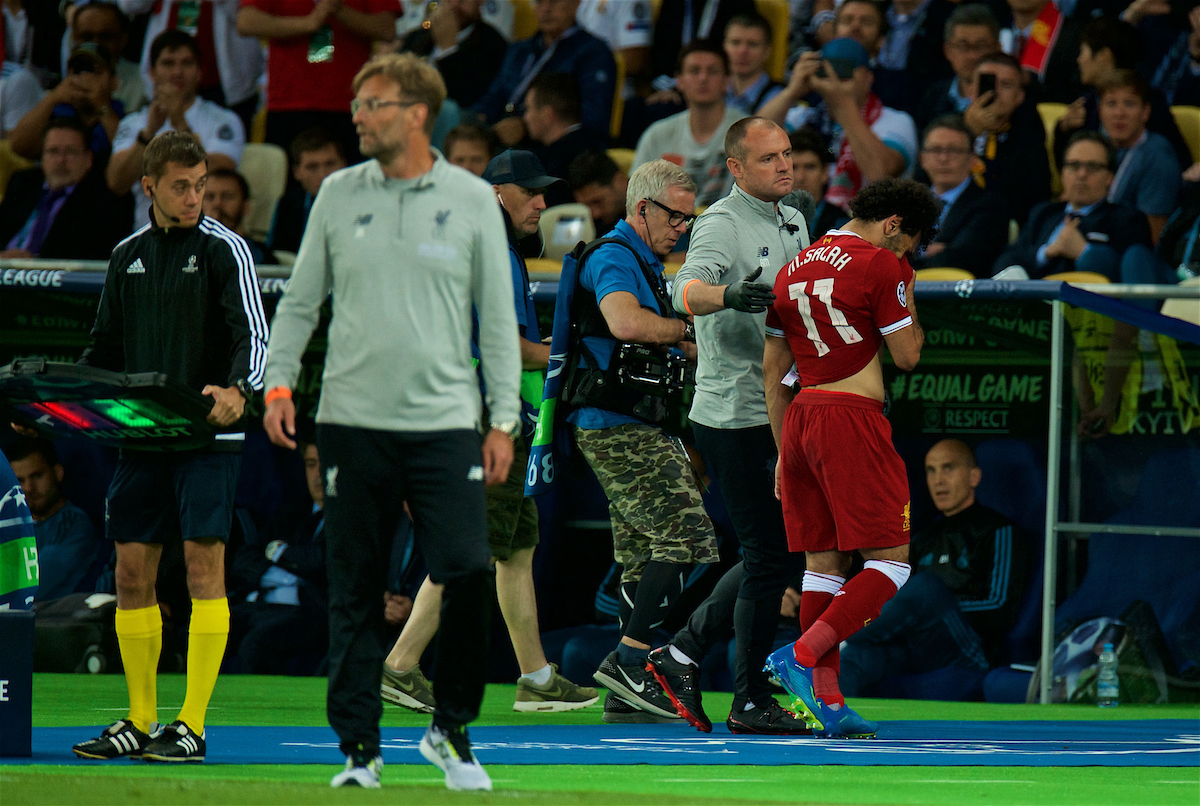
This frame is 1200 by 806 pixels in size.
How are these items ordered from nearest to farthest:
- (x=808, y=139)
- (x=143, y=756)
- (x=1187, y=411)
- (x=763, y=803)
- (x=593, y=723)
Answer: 1. (x=763, y=803)
2. (x=143, y=756)
3. (x=593, y=723)
4. (x=1187, y=411)
5. (x=808, y=139)

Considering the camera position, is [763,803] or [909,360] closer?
[763,803]

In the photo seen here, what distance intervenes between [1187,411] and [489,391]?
16.3 ft

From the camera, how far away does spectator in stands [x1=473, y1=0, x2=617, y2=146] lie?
11242 mm

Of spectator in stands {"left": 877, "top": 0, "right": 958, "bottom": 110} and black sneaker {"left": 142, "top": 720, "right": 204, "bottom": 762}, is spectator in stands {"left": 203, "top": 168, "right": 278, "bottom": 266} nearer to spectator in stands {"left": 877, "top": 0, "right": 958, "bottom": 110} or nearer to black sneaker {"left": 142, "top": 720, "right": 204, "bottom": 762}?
spectator in stands {"left": 877, "top": 0, "right": 958, "bottom": 110}

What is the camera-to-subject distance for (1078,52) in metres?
10.6

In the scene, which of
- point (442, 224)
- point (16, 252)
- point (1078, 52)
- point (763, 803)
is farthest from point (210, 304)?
point (1078, 52)

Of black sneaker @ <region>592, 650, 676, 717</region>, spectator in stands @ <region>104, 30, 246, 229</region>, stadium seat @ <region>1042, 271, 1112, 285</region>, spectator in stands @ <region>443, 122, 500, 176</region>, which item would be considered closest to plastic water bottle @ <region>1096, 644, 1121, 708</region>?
stadium seat @ <region>1042, 271, 1112, 285</region>

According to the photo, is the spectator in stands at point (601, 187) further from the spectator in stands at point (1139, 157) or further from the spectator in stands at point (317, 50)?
the spectator in stands at point (1139, 157)

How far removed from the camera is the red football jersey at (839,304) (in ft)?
18.6

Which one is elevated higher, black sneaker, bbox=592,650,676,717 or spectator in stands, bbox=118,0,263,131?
spectator in stands, bbox=118,0,263,131

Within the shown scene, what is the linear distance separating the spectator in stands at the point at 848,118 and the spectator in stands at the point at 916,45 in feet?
1.49

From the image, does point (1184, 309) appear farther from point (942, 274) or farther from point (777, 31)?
point (777, 31)

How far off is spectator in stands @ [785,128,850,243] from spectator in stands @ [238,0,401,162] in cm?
347

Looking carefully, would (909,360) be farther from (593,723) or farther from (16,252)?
(16,252)
